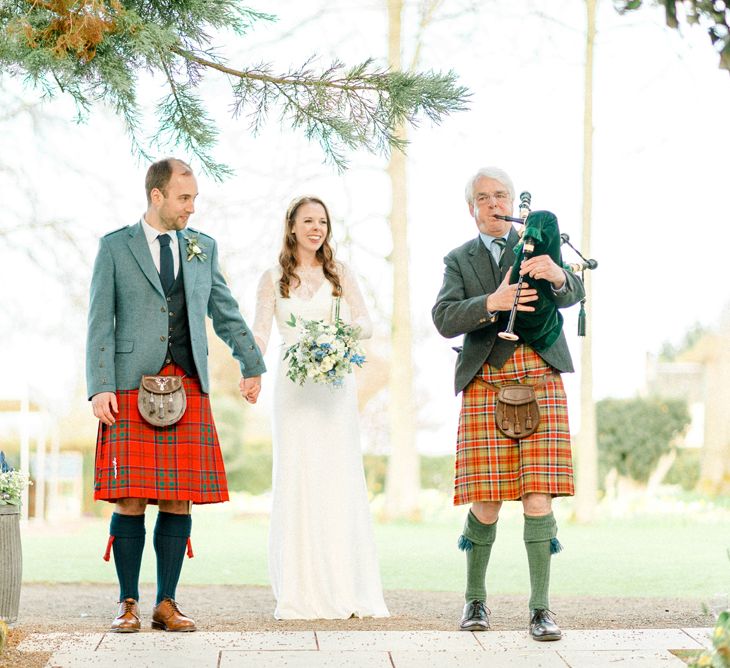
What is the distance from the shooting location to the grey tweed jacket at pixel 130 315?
3.56 metres

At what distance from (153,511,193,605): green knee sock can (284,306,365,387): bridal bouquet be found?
64 centimetres

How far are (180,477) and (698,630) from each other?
173 centimetres

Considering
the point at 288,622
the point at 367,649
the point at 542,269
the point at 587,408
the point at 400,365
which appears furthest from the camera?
the point at 400,365

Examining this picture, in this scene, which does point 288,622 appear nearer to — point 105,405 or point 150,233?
point 105,405

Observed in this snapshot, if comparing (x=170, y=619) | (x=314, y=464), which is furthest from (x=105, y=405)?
(x=314, y=464)

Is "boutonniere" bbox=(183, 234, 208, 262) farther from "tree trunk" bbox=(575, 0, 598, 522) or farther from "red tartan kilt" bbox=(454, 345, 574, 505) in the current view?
"tree trunk" bbox=(575, 0, 598, 522)

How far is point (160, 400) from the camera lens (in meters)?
3.55

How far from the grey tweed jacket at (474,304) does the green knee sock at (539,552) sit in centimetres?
49

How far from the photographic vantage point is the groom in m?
3.56

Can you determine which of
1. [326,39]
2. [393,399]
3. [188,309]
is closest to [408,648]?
Result: [188,309]

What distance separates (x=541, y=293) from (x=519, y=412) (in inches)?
15.5

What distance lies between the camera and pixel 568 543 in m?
8.38

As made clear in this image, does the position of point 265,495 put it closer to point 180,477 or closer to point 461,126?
point 461,126

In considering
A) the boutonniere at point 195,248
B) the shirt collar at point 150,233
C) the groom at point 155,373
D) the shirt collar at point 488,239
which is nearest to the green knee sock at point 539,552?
the shirt collar at point 488,239
